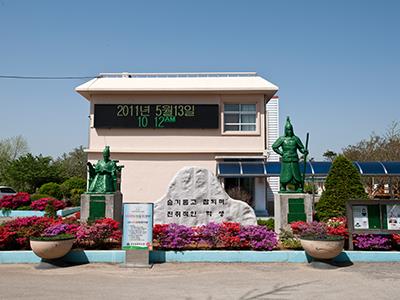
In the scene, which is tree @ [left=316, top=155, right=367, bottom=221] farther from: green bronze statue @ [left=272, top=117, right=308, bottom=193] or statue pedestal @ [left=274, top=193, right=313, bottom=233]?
statue pedestal @ [left=274, top=193, right=313, bottom=233]

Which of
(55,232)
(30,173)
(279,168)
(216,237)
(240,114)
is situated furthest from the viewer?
(30,173)

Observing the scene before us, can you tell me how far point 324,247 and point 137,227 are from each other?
466 centimetres

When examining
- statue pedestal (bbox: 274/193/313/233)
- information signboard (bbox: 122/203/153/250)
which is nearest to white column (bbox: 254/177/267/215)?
statue pedestal (bbox: 274/193/313/233)

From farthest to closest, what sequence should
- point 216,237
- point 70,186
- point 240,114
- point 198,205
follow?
1. point 70,186
2. point 240,114
3. point 198,205
4. point 216,237

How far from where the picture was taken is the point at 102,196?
11953 mm

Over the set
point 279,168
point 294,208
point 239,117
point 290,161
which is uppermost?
point 239,117

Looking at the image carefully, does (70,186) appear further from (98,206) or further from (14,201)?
(98,206)

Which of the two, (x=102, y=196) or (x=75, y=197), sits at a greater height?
(x=102, y=196)

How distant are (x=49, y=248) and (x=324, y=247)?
6669 millimetres

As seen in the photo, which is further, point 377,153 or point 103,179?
point 377,153

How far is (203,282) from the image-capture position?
24.2 feet

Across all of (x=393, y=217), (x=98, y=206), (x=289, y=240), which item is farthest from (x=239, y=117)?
(x=393, y=217)

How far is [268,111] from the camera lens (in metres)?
30.7

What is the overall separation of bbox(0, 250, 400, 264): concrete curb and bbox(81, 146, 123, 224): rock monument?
2757 millimetres
